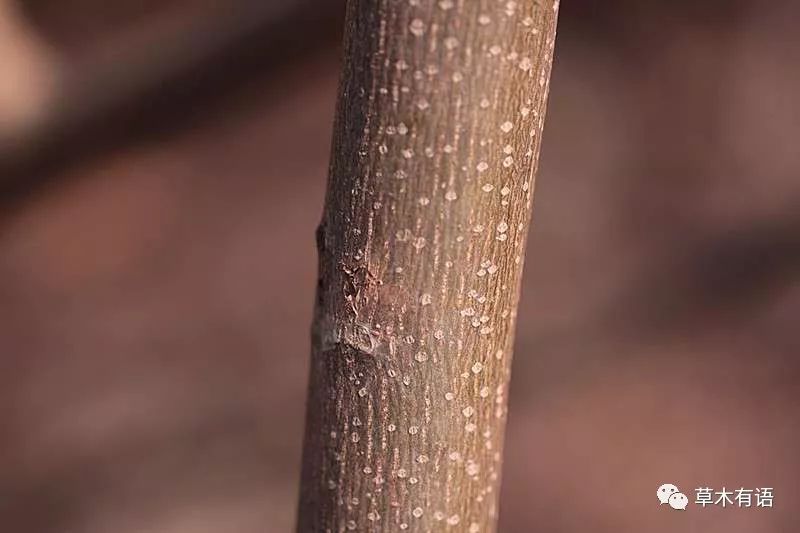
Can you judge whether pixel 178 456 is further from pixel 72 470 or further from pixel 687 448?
pixel 687 448

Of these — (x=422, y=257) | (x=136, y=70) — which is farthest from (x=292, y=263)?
(x=422, y=257)

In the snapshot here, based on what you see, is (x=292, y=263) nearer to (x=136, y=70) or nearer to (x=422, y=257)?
(x=136, y=70)

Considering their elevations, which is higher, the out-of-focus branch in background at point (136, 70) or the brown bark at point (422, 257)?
the out-of-focus branch in background at point (136, 70)

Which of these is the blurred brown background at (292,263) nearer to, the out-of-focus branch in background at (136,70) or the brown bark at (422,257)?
the out-of-focus branch in background at (136,70)

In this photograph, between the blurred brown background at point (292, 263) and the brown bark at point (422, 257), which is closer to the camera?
the brown bark at point (422, 257)

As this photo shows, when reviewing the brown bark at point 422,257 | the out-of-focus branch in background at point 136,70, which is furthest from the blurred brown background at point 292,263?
the brown bark at point 422,257
